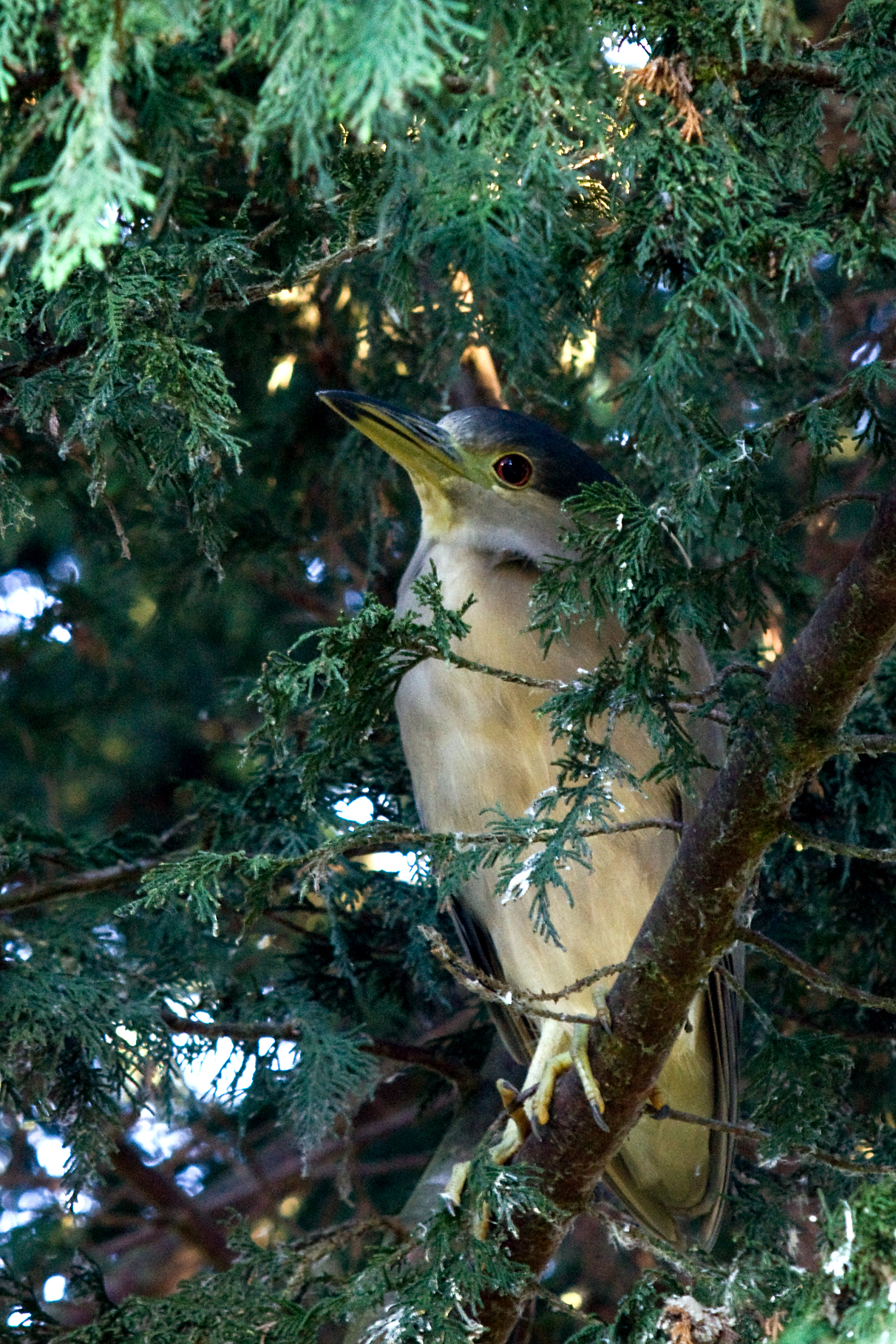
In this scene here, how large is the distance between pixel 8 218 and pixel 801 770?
1298 millimetres

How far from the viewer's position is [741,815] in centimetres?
196

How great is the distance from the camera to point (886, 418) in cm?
224

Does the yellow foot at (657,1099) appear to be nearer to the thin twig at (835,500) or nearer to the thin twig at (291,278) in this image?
the thin twig at (835,500)

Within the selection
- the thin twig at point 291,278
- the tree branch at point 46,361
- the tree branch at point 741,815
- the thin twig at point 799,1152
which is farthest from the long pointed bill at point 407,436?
the thin twig at point 799,1152

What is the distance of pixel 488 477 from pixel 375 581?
0.77 m

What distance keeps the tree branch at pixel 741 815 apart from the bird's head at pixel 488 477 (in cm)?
134

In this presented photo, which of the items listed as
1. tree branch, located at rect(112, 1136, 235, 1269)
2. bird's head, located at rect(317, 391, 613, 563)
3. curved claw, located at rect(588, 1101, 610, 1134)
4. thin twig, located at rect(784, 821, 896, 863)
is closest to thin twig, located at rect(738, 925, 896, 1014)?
thin twig, located at rect(784, 821, 896, 863)

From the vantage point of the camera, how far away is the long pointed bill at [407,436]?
3.04m

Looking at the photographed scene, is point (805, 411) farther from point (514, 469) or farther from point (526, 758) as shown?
point (514, 469)

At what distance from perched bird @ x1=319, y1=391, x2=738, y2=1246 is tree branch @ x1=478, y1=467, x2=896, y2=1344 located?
0.60 m

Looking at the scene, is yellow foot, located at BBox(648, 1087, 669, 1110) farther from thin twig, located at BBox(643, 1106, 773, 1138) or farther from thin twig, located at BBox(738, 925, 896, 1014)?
thin twig, located at BBox(738, 925, 896, 1014)

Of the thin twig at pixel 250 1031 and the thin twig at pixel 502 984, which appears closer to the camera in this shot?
the thin twig at pixel 502 984

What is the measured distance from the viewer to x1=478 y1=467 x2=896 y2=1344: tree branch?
73.3 inches

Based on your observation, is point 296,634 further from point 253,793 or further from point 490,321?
point 490,321
